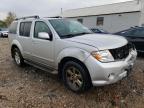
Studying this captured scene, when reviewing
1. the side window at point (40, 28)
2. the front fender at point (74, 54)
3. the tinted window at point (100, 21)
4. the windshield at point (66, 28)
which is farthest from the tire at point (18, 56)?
the tinted window at point (100, 21)

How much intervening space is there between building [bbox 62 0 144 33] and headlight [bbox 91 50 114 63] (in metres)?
23.7

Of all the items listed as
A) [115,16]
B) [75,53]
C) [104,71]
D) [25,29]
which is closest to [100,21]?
[115,16]

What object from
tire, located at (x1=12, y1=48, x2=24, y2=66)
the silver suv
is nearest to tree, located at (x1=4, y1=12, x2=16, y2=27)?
tire, located at (x1=12, y1=48, x2=24, y2=66)

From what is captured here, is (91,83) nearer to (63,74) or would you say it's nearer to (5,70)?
(63,74)

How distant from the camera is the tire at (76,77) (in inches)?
169

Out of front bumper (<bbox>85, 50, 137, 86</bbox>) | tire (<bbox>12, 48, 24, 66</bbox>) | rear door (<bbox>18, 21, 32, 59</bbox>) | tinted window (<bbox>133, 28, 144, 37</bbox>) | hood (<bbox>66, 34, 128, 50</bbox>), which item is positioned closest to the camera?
front bumper (<bbox>85, 50, 137, 86</bbox>)

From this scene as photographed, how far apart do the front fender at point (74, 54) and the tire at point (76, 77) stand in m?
0.18

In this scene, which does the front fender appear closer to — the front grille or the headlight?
the headlight

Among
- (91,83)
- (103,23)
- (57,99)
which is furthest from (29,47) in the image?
(103,23)

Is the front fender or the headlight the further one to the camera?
the front fender

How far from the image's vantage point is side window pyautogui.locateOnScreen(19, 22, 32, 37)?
620 centimetres

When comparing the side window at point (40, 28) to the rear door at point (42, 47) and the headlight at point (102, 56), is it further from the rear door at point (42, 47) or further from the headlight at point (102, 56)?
the headlight at point (102, 56)

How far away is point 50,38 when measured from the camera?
5082 mm

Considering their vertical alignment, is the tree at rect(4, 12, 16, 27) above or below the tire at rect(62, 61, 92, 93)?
below
